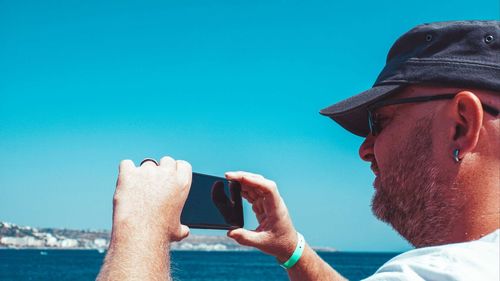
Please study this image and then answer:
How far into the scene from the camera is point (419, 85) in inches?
76.4

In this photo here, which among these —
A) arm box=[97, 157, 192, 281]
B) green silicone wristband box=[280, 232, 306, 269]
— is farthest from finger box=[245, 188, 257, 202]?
arm box=[97, 157, 192, 281]

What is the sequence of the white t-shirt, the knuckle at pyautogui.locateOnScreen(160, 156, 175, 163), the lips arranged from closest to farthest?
the white t-shirt → the knuckle at pyautogui.locateOnScreen(160, 156, 175, 163) → the lips

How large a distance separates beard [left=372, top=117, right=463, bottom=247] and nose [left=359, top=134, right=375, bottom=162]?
0.26m

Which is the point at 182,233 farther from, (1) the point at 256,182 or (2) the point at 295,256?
(2) the point at 295,256

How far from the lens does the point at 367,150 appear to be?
2316 mm

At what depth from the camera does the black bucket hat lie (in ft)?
5.97

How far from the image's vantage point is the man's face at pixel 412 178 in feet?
5.85

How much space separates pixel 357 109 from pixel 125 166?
2.73 feet

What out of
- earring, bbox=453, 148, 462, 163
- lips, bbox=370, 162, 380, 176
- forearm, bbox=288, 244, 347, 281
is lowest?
forearm, bbox=288, 244, 347, 281

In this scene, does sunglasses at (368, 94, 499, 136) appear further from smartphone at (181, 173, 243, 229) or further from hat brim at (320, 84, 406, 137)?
smartphone at (181, 173, 243, 229)

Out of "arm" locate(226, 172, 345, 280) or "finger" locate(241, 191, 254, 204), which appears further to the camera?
"finger" locate(241, 191, 254, 204)

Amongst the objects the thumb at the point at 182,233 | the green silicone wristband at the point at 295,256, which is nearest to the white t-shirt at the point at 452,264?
the thumb at the point at 182,233

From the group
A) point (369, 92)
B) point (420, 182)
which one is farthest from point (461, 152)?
point (369, 92)

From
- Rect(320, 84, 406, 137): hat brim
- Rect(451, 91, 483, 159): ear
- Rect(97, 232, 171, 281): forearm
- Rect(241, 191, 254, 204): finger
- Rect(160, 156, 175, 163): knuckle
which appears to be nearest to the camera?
Rect(97, 232, 171, 281): forearm
